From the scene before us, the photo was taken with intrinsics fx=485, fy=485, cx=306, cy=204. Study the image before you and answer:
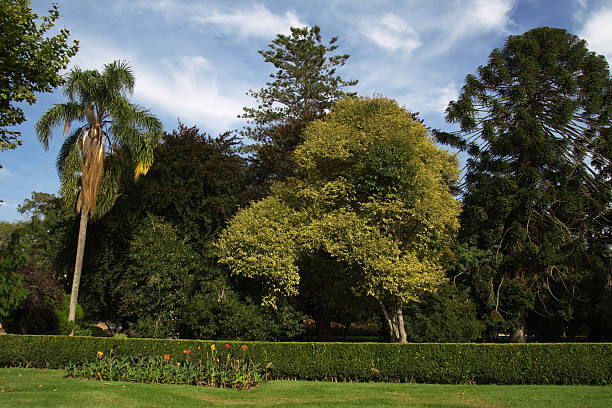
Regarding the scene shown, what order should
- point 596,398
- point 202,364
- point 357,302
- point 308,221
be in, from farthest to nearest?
point 357,302 < point 308,221 < point 202,364 < point 596,398

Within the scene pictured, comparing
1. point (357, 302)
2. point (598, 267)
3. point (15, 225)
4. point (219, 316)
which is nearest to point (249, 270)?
point (219, 316)

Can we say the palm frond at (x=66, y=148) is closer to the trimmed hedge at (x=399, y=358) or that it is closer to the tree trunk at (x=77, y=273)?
the tree trunk at (x=77, y=273)

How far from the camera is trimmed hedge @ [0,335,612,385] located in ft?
41.8

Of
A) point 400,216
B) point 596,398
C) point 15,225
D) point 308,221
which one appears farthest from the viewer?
point 15,225

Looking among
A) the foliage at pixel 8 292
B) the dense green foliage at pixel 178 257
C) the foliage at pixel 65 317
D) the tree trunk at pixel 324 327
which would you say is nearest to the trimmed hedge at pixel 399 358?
the foliage at pixel 65 317

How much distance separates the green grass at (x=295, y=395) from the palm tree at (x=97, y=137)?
8646 millimetres

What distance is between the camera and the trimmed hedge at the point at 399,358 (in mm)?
12750

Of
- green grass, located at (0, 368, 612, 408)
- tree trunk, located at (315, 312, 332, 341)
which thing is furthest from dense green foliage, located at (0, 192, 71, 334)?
tree trunk, located at (315, 312, 332, 341)

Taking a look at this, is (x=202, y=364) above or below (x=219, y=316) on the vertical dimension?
below

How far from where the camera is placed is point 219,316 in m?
18.6

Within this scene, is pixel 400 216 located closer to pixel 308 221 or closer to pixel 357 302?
pixel 308 221

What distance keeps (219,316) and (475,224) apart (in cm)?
1142

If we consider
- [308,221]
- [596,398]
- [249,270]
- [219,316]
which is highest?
[308,221]

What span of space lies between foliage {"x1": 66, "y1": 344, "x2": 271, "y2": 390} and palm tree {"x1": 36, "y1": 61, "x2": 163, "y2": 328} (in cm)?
711
